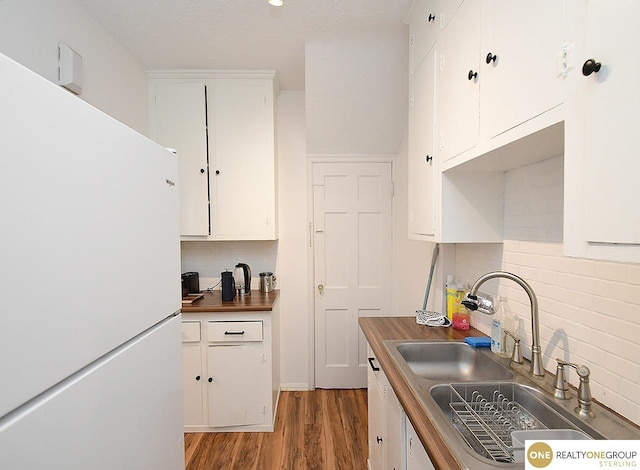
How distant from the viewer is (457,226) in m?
1.44

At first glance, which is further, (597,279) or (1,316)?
(597,279)

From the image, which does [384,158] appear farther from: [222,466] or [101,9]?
[222,466]

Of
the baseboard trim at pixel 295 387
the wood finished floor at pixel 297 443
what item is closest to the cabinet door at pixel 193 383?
the wood finished floor at pixel 297 443

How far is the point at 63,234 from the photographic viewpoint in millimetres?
592

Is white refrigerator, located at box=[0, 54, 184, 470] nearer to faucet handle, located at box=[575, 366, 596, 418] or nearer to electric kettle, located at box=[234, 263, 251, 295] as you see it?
faucet handle, located at box=[575, 366, 596, 418]

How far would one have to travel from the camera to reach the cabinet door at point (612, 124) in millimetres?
539

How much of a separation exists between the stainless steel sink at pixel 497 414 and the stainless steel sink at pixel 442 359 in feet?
0.93

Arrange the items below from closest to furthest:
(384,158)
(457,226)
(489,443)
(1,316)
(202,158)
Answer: (1,316), (489,443), (457,226), (202,158), (384,158)

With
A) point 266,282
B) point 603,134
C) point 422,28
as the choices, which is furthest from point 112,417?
point 422,28

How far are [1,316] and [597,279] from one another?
4.75 feet

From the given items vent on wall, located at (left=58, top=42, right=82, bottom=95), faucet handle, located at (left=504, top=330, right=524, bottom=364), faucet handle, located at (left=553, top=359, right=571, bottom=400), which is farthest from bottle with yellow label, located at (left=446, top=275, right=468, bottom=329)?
vent on wall, located at (left=58, top=42, right=82, bottom=95)

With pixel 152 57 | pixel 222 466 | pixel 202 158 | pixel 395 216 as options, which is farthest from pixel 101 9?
pixel 222 466

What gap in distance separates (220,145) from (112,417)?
2107 millimetres

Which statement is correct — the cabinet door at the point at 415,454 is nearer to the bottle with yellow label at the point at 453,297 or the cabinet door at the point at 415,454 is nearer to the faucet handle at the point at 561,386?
the faucet handle at the point at 561,386
